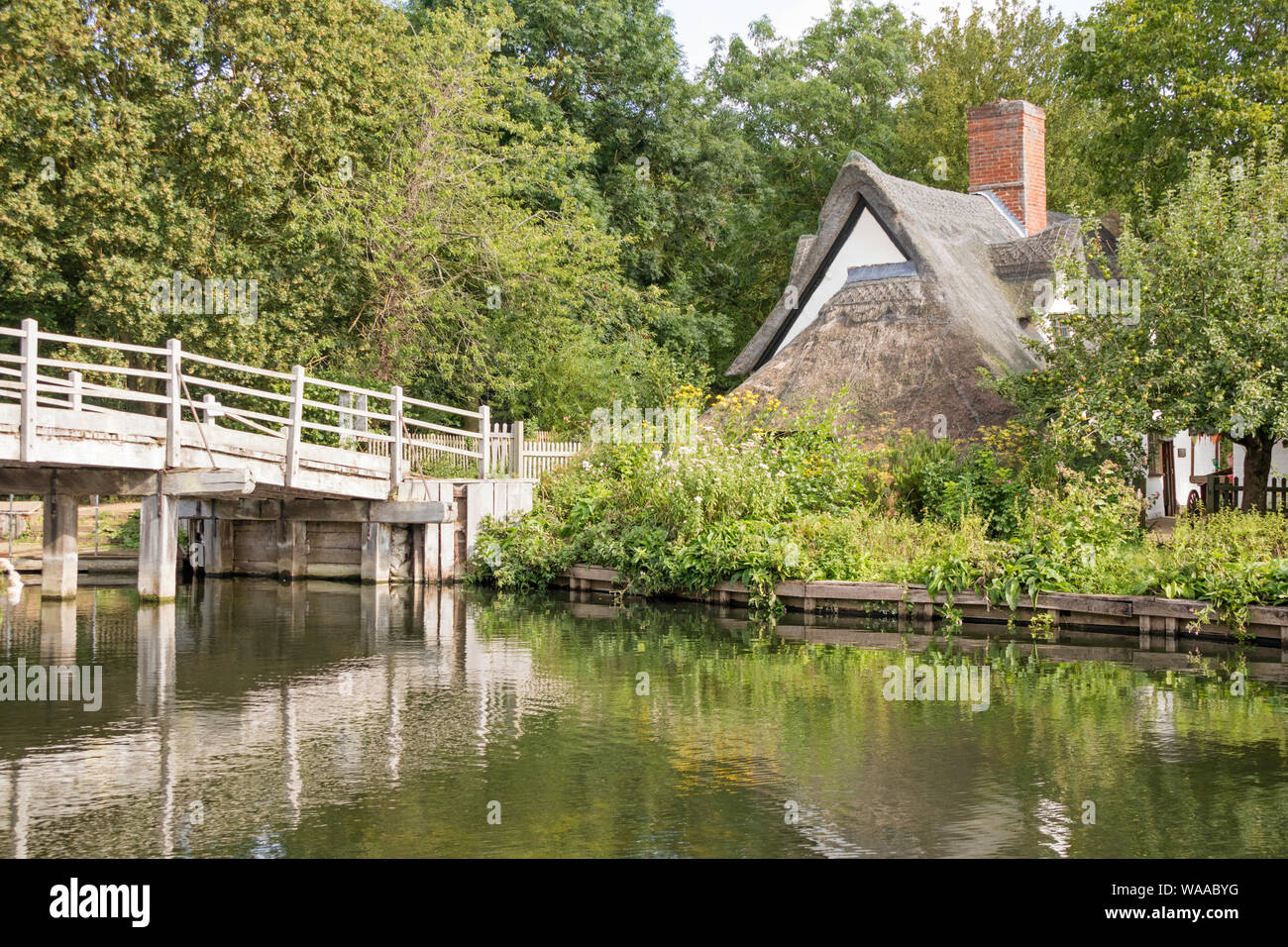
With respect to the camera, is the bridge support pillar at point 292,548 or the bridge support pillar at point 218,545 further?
the bridge support pillar at point 218,545

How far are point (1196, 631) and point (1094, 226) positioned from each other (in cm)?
809

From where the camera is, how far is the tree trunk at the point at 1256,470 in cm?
2095

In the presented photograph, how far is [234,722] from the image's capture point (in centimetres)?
1116

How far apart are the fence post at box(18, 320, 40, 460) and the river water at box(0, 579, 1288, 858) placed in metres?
2.43

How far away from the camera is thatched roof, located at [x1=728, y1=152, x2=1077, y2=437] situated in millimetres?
23609

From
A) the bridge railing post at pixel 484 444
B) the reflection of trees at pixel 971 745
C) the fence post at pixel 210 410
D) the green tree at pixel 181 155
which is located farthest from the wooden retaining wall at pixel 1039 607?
the green tree at pixel 181 155

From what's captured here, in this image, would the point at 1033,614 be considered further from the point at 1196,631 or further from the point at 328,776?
the point at 328,776

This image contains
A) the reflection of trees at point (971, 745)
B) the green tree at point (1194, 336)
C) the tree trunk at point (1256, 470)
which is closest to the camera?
the reflection of trees at point (971, 745)

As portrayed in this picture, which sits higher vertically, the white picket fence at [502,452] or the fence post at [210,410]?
the fence post at [210,410]

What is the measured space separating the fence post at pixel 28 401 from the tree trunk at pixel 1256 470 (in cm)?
1771

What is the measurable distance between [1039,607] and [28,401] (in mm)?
13235

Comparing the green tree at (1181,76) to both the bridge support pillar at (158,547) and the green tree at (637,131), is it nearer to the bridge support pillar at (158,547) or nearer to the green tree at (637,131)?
the green tree at (637,131)

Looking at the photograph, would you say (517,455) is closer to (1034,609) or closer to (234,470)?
(234,470)
